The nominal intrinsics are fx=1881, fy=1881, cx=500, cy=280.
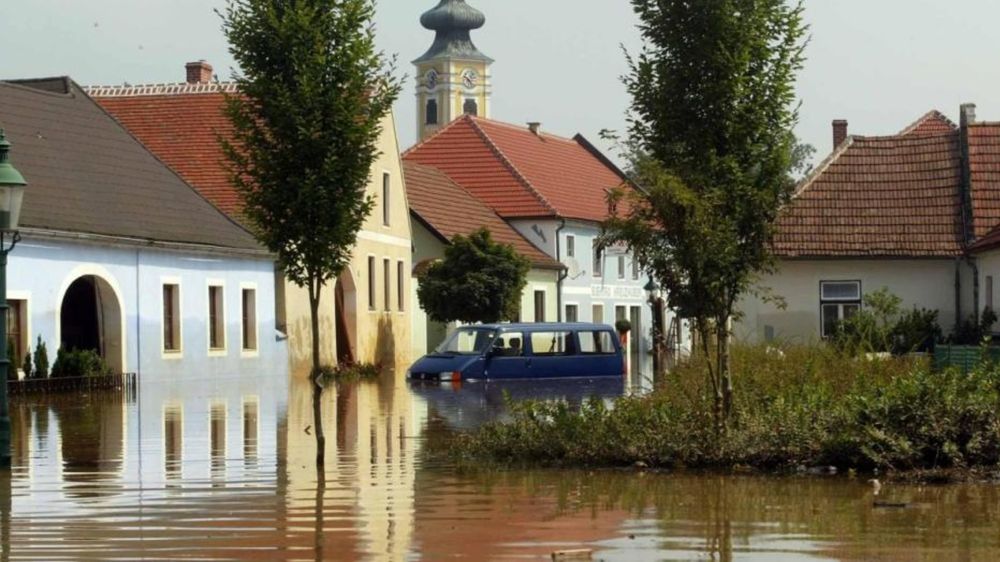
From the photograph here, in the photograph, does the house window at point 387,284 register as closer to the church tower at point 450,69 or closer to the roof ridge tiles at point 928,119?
the roof ridge tiles at point 928,119

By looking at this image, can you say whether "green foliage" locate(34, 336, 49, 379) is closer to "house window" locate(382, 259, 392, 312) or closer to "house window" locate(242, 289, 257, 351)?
"house window" locate(242, 289, 257, 351)

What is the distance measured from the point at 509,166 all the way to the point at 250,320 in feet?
86.5

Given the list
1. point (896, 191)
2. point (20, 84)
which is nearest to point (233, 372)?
point (20, 84)

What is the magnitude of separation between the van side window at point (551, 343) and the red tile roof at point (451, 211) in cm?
1741

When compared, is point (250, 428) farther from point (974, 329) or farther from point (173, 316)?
point (974, 329)

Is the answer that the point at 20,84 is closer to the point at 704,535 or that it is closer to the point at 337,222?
the point at 337,222

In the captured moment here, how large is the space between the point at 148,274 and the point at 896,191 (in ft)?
59.8

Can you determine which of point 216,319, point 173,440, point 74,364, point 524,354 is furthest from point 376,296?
point 173,440

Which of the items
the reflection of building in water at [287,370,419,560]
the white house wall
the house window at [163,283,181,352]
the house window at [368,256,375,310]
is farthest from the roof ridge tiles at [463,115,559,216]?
the reflection of building in water at [287,370,419,560]

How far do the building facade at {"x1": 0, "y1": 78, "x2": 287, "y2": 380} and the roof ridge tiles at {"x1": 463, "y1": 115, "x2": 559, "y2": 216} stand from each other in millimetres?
23229

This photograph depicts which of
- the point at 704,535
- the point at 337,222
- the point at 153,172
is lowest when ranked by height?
the point at 704,535

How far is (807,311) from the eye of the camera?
44.4 meters

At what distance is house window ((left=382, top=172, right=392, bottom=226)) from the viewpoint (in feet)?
187

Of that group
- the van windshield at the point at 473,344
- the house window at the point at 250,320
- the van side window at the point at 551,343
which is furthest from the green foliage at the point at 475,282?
the van windshield at the point at 473,344
